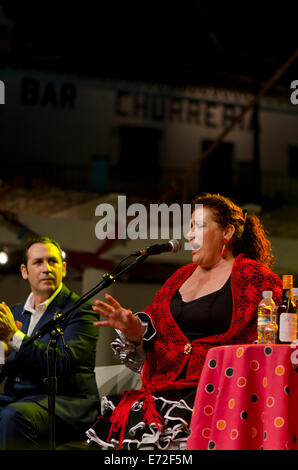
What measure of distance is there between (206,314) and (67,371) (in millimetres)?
861

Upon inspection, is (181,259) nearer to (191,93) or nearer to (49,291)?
(49,291)

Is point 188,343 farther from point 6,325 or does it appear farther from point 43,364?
point 6,325

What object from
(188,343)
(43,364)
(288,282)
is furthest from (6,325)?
(288,282)

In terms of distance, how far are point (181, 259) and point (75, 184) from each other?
8033mm

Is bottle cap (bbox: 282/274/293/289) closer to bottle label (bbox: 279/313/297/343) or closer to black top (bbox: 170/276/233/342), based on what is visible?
bottle label (bbox: 279/313/297/343)

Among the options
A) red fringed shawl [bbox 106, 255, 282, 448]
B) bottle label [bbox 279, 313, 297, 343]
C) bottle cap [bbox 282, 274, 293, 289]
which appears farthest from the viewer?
red fringed shawl [bbox 106, 255, 282, 448]

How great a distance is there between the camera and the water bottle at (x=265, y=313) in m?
2.65

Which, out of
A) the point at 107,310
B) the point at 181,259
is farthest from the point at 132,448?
the point at 181,259

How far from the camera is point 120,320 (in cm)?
286

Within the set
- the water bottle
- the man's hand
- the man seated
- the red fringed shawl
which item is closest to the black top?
the red fringed shawl

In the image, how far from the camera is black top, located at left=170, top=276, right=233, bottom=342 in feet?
9.45

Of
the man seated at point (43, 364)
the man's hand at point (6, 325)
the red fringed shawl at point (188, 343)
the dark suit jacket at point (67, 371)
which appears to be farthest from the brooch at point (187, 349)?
the man's hand at point (6, 325)

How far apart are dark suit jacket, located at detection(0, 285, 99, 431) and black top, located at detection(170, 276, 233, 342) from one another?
0.65 metres

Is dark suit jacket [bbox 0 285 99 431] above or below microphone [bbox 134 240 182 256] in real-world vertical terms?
below
